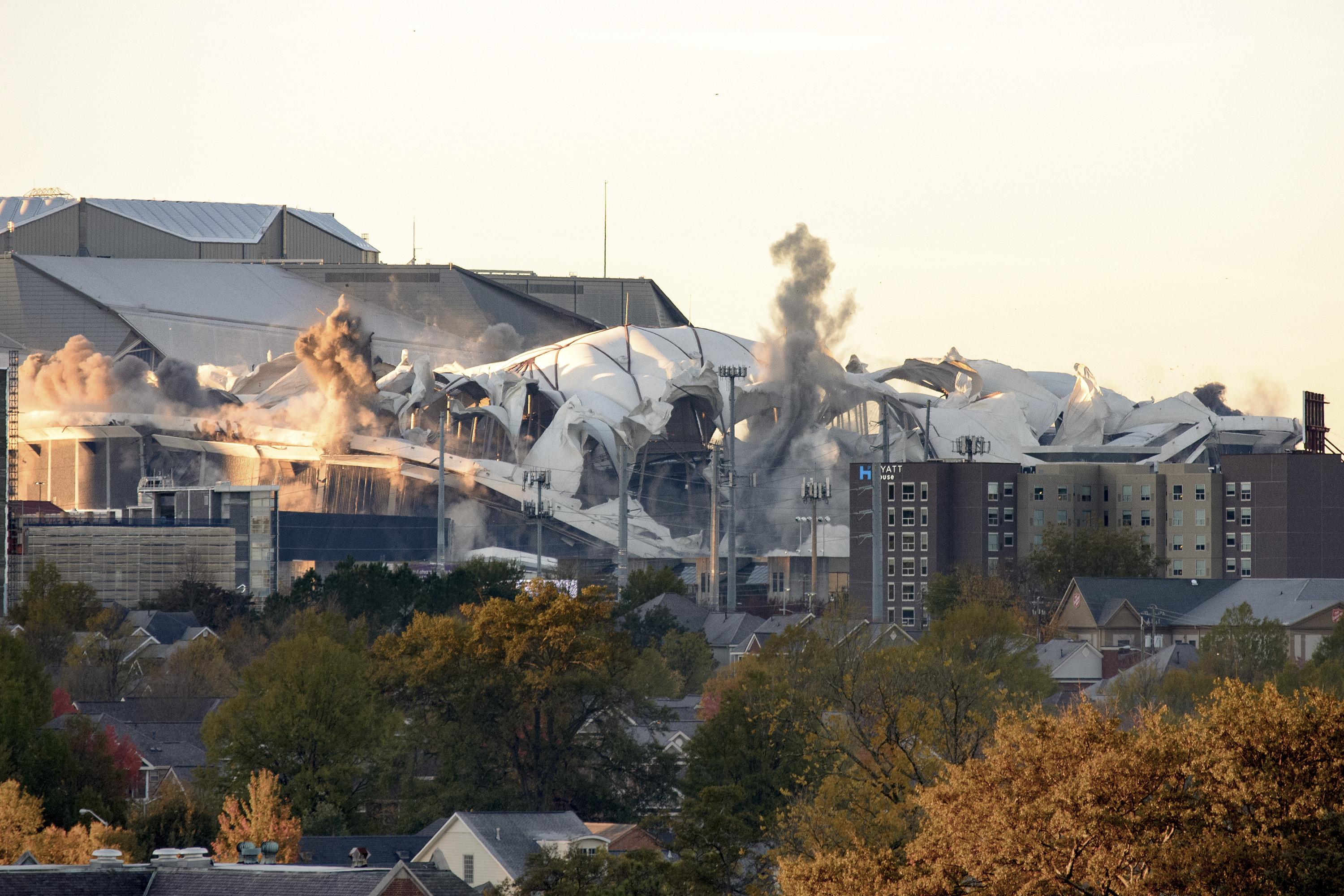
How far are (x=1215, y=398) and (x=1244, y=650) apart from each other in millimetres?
117124

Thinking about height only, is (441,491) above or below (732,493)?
below

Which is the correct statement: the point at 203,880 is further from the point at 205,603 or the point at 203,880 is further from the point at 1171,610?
the point at 205,603

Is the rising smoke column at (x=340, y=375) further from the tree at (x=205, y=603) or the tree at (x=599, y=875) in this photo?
the tree at (x=599, y=875)

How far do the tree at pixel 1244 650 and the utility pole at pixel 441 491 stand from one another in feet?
155

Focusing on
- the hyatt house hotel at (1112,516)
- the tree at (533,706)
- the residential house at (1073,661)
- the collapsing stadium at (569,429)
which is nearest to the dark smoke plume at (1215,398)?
the collapsing stadium at (569,429)

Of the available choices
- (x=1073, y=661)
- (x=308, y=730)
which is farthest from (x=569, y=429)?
(x=308, y=730)

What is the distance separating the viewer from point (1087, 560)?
11194cm

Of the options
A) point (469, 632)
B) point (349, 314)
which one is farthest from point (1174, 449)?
point (469, 632)

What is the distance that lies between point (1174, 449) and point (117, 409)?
249 feet

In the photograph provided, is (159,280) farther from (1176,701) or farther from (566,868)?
(566,868)

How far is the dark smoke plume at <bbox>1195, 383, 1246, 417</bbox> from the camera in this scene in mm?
186500

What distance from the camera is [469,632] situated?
55219mm

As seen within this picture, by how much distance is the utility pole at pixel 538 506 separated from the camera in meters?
120

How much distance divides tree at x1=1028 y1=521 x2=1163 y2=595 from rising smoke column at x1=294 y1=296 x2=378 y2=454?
5848 cm
